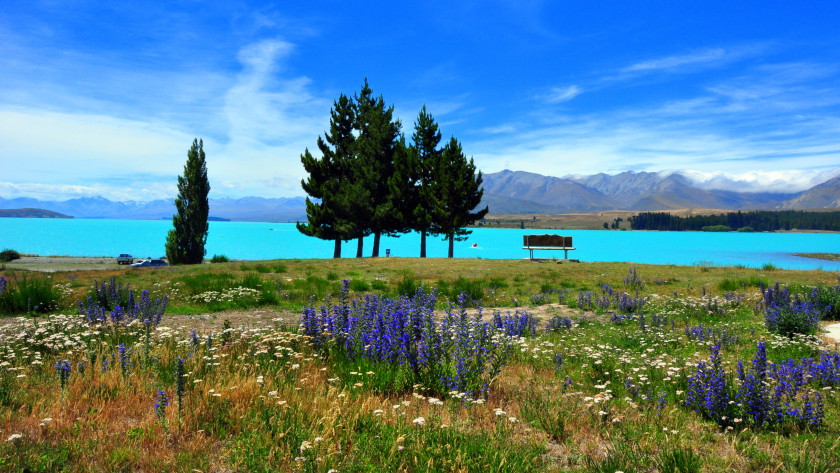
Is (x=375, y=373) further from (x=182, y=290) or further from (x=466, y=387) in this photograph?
(x=182, y=290)

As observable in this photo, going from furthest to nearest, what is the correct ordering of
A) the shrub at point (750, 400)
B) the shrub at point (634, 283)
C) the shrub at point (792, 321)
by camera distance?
1. the shrub at point (634, 283)
2. the shrub at point (792, 321)
3. the shrub at point (750, 400)

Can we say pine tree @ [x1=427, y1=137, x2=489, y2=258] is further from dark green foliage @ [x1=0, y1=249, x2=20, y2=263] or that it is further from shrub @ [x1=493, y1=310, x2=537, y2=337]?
dark green foliage @ [x1=0, y1=249, x2=20, y2=263]

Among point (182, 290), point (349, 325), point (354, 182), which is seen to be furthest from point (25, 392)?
point (354, 182)

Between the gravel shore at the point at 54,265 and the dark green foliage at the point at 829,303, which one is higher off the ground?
the dark green foliage at the point at 829,303

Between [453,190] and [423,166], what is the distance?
3.38m

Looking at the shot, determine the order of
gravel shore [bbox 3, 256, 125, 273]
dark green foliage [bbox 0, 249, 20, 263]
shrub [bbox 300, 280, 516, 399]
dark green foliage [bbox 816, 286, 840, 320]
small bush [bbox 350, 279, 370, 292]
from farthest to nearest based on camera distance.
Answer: dark green foliage [bbox 0, 249, 20, 263]
gravel shore [bbox 3, 256, 125, 273]
small bush [bbox 350, 279, 370, 292]
dark green foliage [bbox 816, 286, 840, 320]
shrub [bbox 300, 280, 516, 399]

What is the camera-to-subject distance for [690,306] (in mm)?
12867

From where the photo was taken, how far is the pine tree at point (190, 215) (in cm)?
3950

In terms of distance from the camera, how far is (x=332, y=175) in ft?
129

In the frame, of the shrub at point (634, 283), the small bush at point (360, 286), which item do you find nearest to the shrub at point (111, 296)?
the small bush at point (360, 286)

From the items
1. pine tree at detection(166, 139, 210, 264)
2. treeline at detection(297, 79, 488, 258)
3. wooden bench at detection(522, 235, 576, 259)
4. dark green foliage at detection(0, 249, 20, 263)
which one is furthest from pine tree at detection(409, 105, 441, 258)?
dark green foliage at detection(0, 249, 20, 263)

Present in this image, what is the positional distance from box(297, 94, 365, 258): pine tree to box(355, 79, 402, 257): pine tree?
109 cm

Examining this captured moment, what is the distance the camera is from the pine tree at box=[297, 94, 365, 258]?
38000mm

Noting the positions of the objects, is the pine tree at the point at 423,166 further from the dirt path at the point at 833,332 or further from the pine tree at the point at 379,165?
the dirt path at the point at 833,332
